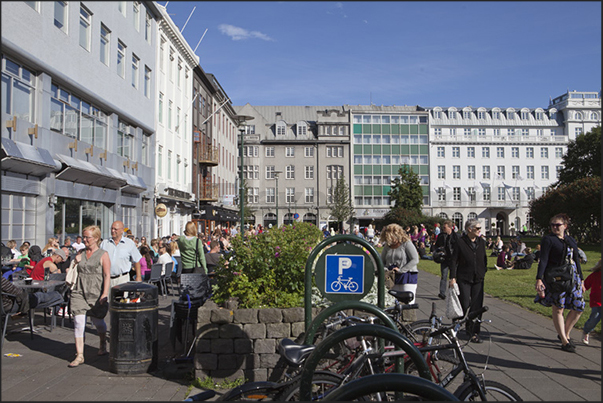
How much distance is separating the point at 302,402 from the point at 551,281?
5852 millimetres

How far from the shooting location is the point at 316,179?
78375 mm

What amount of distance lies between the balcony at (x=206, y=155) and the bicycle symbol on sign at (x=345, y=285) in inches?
1566

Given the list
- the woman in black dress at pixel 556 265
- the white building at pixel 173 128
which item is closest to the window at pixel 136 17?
the white building at pixel 173 128

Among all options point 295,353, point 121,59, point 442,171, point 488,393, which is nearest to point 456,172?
point 442,171

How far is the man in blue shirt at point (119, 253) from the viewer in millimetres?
8070

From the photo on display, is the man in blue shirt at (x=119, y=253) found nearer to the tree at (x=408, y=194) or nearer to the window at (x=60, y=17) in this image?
the window at (x=60, y=17)

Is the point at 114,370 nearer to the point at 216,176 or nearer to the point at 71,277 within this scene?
the point at 71,277

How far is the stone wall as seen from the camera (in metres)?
6.11

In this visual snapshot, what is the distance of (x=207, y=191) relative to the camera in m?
45.6

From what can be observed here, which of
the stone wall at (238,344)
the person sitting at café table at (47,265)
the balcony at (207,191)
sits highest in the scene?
the balcony at (207,191)

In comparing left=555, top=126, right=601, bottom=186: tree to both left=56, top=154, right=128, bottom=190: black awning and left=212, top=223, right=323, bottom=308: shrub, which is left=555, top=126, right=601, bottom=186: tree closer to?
left=56, top=154, right=128, bottom=190: black awning

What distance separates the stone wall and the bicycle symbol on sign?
1.17m

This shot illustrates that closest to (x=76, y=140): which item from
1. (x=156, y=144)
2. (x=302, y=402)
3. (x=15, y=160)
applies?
(x=15, y=160)

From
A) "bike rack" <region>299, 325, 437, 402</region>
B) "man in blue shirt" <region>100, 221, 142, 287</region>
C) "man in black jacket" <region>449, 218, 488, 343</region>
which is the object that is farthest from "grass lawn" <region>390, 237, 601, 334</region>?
"man in blue shirt" <region>100, 221, 142, 287</region>
